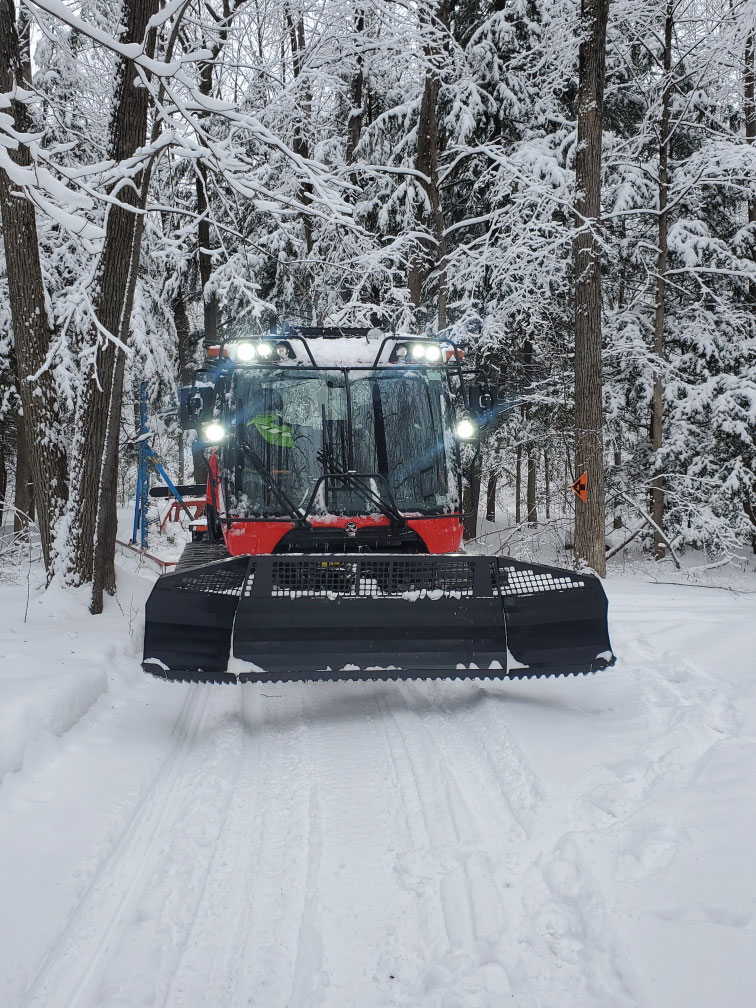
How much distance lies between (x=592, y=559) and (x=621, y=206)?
332 inches

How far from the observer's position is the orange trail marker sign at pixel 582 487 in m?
10.4

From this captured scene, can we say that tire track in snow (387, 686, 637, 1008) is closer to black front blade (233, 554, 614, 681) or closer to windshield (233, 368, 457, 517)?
black front blade (233, 554, 614, 681)

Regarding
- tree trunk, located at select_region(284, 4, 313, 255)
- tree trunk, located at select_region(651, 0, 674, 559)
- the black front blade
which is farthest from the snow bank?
tree trunk, located at select_region(651, 0, 674, 559)

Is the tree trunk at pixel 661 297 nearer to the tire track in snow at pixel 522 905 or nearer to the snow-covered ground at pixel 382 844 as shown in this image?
the snow-covered ground at pixel 382 844

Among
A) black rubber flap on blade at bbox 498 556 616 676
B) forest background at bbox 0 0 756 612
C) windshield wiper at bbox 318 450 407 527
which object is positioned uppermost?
forest background at bbox 0 0 756 612

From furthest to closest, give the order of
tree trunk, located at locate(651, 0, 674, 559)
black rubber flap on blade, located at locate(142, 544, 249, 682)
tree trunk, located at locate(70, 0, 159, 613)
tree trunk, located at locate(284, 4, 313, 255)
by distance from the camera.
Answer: tree trunk, located at locate(651, 0, 674, 559), tree trunk, located at locate(284, 4, 313, 255), tree trunk, located at locate(70, 0, 159, 613), black rubber flap on blade, located at locate(142, 544, 249, 682)

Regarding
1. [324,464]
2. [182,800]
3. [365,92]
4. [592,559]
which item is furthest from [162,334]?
[182,800]

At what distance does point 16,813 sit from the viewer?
320 cm

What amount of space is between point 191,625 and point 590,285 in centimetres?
842

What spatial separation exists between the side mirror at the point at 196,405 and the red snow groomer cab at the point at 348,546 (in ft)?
0.07

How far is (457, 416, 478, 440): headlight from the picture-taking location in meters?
5.98

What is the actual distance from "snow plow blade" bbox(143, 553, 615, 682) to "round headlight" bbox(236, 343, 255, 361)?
6.10ft

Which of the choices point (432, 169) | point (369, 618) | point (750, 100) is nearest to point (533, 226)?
point (432, 169)

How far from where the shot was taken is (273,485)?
17.9 ft
